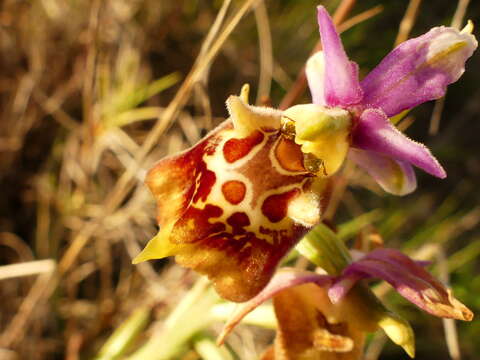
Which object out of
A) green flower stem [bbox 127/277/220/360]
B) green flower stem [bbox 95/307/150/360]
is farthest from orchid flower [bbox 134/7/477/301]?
green flower stem [bbox 95/307/150/360]

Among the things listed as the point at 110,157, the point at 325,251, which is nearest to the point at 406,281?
the point at 325,251

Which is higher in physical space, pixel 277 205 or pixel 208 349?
pixel 277 205

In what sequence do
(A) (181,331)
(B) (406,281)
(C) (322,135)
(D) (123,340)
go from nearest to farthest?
1. (C) (322,135)
2. (B) (406,281)
3. (A) (181,331)
4. (D) (123,340)

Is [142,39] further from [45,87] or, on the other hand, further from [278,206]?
[278,206]

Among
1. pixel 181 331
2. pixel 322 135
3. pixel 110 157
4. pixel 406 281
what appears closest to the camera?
pixel 322 135

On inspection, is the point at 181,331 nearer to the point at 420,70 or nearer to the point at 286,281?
the point at 286,281

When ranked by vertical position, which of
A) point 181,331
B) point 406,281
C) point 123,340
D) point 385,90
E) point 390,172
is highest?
point 385,90

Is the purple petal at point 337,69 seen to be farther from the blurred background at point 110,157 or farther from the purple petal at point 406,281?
the blurred background at point 110,157

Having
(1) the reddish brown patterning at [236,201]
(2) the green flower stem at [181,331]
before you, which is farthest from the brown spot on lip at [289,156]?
(2) the green flower stem at [181,331]
